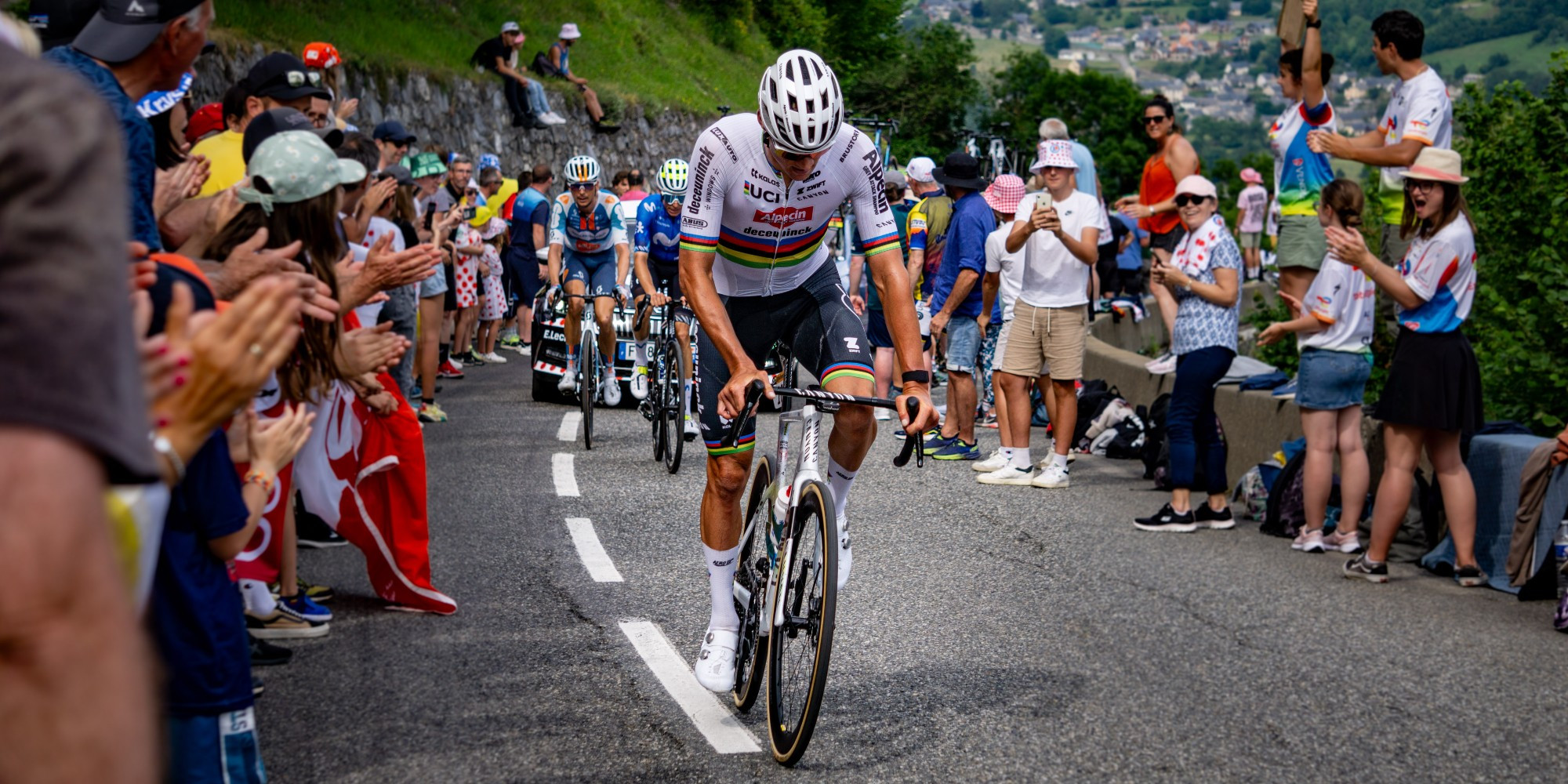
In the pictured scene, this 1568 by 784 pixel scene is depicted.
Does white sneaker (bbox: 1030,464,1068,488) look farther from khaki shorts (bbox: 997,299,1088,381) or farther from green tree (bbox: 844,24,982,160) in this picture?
green tree (bbox: 844,24,982,160)

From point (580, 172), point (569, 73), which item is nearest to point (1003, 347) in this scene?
point (580, 172)

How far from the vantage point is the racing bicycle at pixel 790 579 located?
15.5 feet

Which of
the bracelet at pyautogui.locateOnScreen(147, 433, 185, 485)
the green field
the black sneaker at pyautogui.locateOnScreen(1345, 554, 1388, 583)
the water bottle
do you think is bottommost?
the black sneaker at pyautogui.locateOnScreen(1345, 554, 1388, 583)

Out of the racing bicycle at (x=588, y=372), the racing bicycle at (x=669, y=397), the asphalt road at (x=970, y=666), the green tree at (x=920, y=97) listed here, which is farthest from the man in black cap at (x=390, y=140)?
the green tree at (x=920, y=97)

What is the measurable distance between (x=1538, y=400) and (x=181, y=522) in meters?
8.33

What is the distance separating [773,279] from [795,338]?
0.25 m

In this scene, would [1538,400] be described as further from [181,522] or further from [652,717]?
[181,522]

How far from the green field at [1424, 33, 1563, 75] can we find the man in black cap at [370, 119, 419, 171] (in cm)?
12163

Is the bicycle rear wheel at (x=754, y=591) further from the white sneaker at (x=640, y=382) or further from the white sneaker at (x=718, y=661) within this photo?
the white sneaker at (x=640, y=382)

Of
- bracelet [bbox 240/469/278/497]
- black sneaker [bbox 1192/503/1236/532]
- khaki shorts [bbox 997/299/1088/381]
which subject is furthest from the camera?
khaki shorts [bbox 997/299/1088/381]

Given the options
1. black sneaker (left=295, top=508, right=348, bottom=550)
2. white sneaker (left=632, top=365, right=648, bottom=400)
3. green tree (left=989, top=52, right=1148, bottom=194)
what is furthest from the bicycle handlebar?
green tree (left=989, top=52, right=1148, bottom=194)

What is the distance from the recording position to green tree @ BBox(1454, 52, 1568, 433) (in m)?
8.73

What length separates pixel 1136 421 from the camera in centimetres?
1204

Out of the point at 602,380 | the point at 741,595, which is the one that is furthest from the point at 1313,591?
the point at 602,380
